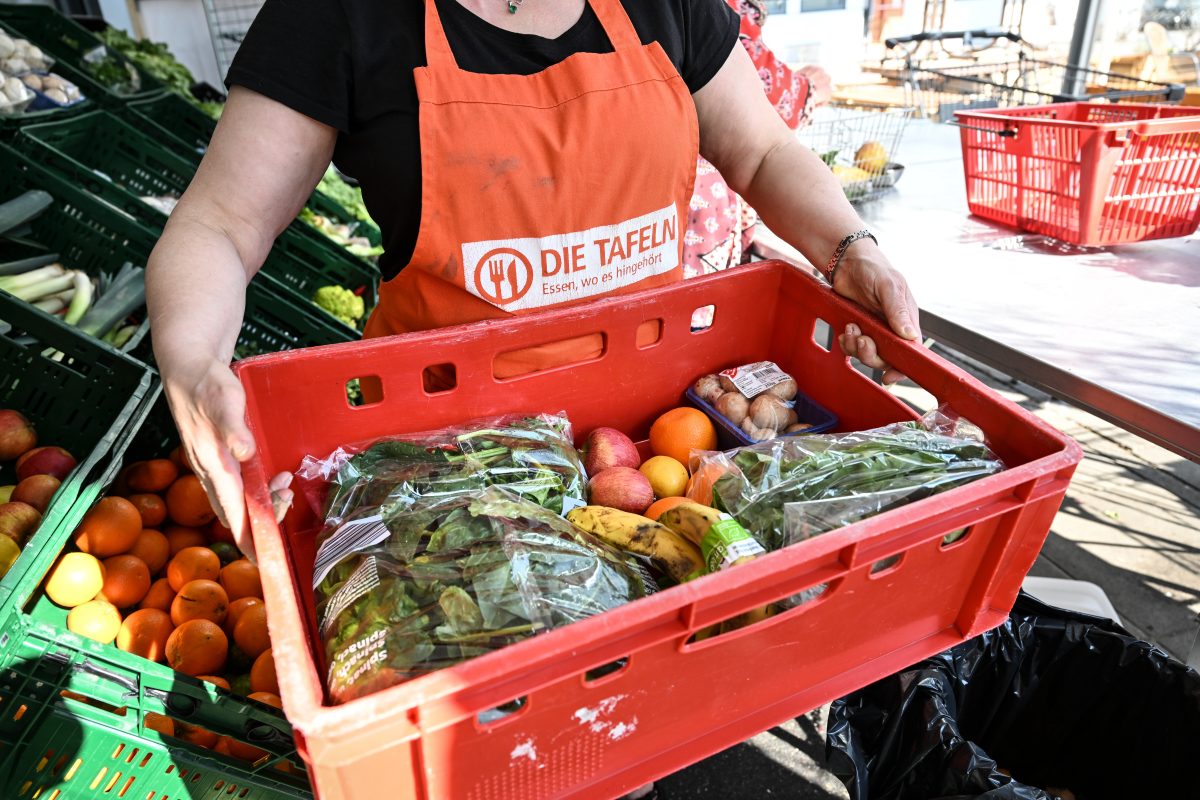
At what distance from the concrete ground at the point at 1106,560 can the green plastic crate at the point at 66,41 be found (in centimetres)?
417

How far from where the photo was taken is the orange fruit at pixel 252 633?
5.74ft

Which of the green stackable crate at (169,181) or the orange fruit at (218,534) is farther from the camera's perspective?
the green stackable crate at (169,181)

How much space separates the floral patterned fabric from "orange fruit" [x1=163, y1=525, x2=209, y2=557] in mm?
1648

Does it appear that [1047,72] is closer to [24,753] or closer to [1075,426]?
[1075,426]

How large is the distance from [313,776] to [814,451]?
0.82m

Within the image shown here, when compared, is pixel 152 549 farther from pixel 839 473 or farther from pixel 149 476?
pixel 839 473

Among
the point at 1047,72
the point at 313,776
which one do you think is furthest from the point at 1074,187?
the point at 1047,72

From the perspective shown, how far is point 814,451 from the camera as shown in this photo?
3.94 feet

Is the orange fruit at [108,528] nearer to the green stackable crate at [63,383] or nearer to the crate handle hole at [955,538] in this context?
the green stackable crate at [63,383]

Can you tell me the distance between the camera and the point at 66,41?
14.4ft

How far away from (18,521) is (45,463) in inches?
7.8

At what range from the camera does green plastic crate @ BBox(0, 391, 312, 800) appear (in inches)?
48.4

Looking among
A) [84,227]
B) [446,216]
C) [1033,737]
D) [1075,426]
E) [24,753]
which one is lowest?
[1075,426]

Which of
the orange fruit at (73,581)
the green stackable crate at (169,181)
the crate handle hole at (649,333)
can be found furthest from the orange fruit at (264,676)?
the green stackable crate at (169,181)
